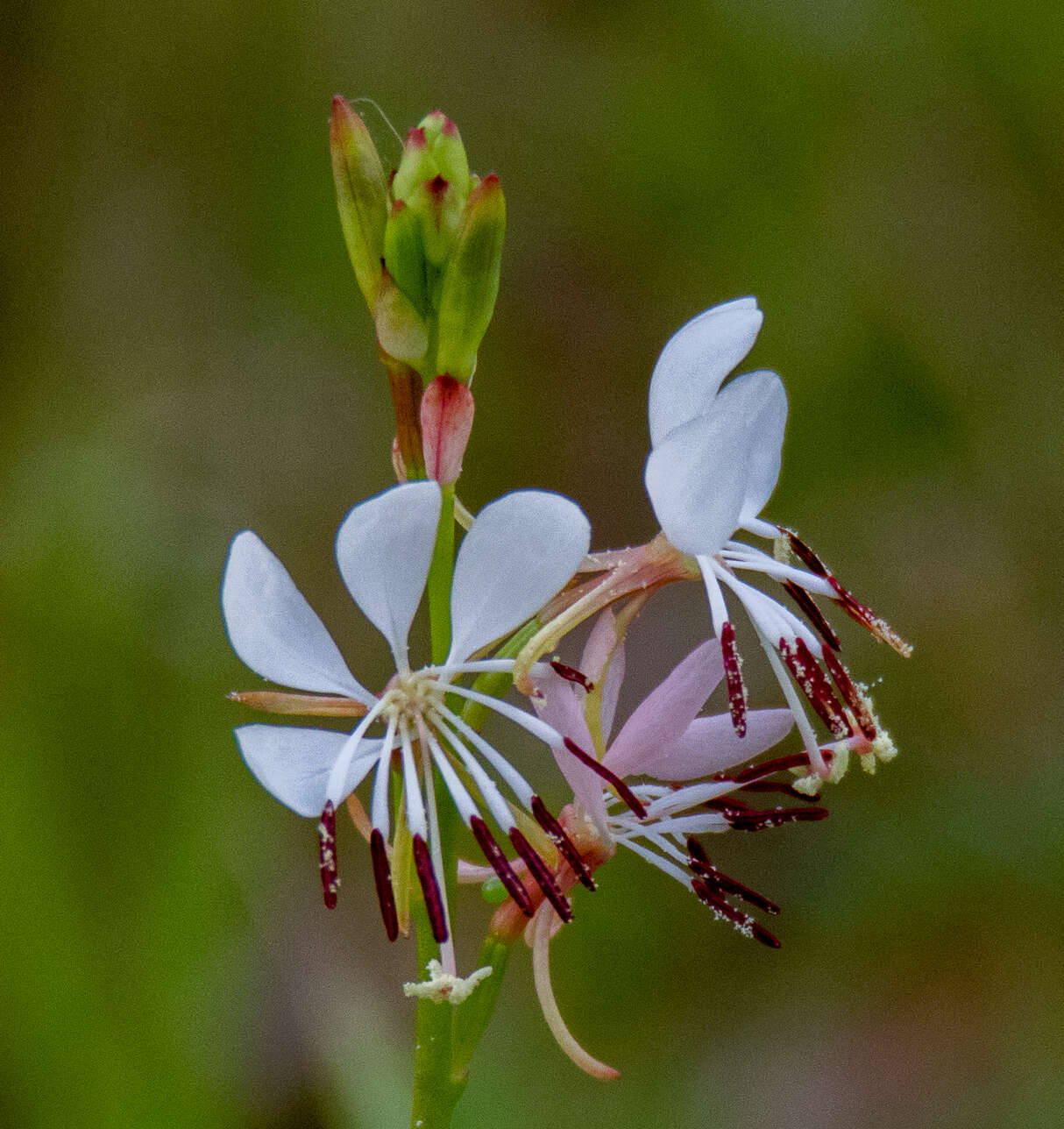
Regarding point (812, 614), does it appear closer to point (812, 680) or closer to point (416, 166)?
point (812, 680)

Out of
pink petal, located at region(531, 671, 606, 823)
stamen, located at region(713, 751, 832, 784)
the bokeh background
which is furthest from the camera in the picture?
the bokeh background

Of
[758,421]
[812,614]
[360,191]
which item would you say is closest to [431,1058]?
[812,614]

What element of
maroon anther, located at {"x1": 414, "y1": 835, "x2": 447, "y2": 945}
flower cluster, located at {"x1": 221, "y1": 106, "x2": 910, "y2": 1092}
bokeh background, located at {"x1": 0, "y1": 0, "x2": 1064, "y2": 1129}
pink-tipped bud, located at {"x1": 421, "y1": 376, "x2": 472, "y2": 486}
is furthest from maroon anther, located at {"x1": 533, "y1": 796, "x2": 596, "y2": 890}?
bokeh background, located at {"x1": 0, "y1": 0, "x2": 1064, "y2": 1129}

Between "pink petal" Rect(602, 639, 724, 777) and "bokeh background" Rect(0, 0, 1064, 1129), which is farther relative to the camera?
"bokeh background" Rect(0, 0, 1064, 1129)

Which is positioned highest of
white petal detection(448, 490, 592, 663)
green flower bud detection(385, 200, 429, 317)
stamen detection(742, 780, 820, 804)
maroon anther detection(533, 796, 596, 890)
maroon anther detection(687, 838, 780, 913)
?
green flower bud detection(385, 200, 429, 317)

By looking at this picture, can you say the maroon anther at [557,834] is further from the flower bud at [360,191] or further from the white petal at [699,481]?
the flower bud at [360,191]

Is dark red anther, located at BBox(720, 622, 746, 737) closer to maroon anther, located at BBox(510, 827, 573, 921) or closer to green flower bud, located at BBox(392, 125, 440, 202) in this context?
maroon anther, located at BBox(510, 827, 573, 921)

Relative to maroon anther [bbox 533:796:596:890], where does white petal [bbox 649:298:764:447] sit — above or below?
above

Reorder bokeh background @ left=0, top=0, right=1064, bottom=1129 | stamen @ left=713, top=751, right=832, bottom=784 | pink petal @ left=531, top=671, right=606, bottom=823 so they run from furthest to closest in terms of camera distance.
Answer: bokeh background @ left=0, top=0, right=1064, bottom=1129, stamen @ left=713, top=751, right=832, bottom=784, pink petal @ left=531, top=671, right=606, bottom=823
